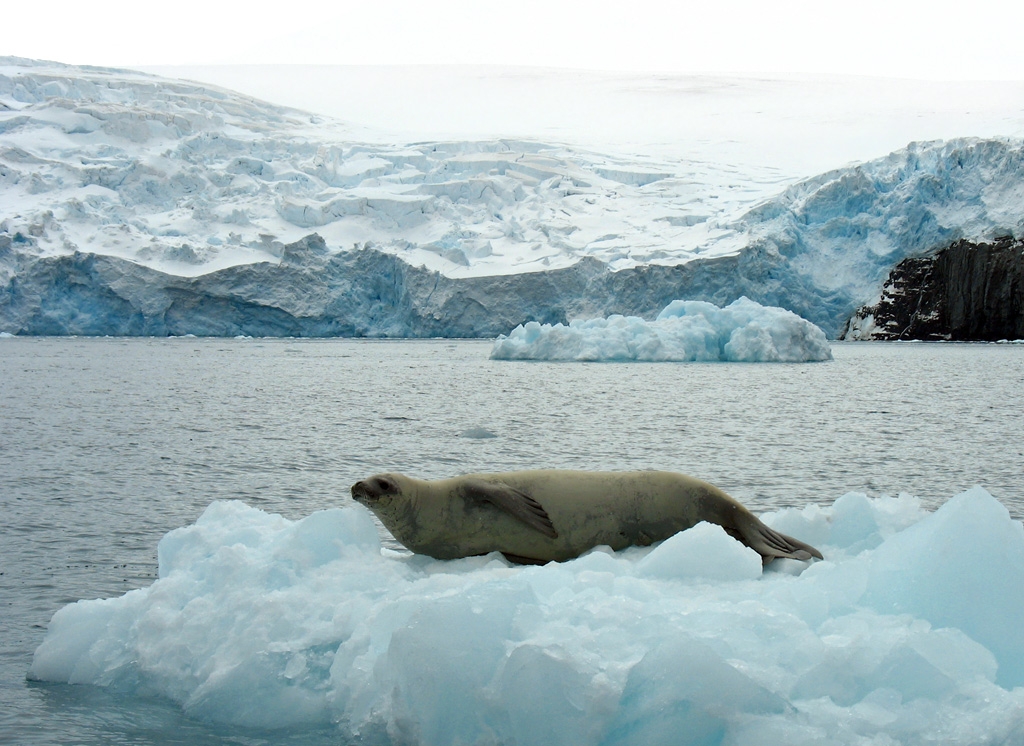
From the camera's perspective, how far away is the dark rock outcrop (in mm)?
28469

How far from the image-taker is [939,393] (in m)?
13.5

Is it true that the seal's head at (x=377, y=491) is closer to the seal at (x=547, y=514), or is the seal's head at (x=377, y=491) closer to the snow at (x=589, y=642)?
the seal at (x=547, y=514)

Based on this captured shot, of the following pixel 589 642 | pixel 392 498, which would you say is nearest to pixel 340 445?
pixel 392 498

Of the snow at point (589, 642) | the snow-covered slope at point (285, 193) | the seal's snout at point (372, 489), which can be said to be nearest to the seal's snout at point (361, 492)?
the seal's snout at point (372, 489)

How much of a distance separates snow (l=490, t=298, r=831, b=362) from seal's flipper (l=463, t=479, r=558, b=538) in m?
17.7

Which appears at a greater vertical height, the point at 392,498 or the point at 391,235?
the point at 391,235

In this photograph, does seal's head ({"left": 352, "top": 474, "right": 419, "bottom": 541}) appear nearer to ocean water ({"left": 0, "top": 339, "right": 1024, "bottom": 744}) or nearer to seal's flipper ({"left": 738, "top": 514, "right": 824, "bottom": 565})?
ocean water ({"left": 0, "top": 339, "right": 1024, "bottom": 744})

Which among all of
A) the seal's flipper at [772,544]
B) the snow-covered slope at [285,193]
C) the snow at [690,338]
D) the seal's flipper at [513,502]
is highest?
the snow-covered slope at [285,193]

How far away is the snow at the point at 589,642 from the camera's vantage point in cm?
200

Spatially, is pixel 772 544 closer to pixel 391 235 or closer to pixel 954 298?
pixel 391 235

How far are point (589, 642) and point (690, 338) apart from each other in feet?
62.3

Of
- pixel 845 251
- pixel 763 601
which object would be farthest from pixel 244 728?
pixel 845 251

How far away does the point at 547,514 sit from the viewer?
10.5ft

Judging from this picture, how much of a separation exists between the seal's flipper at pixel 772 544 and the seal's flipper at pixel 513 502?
67cm
